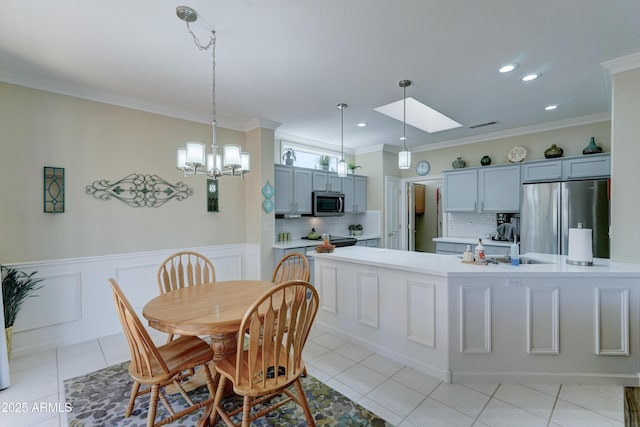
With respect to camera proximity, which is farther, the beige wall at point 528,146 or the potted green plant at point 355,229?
the potted green plant at point 355,229

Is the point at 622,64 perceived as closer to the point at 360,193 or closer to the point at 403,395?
the point at 403,395

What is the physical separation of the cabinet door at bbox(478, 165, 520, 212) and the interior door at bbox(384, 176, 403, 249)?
171cm

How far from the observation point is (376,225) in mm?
6117

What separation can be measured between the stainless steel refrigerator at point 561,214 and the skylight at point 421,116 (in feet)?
4.95

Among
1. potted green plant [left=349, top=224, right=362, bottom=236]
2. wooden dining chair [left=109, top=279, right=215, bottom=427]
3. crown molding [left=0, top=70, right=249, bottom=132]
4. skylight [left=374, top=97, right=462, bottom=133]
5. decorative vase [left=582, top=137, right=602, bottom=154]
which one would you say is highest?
skylight [left=374, top=97, right=462, bottom=133]

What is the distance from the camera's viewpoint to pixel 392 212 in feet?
20.2

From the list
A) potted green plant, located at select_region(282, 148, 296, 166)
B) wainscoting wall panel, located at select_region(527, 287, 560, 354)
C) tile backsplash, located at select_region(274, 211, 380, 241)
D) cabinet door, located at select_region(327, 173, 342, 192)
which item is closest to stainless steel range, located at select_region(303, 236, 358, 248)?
tile backsplash, located at select_region(274, 211, 380, 241)

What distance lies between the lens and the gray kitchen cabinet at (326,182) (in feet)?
17.2

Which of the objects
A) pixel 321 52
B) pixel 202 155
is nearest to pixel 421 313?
pixel 202 155

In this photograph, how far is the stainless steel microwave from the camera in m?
5.19

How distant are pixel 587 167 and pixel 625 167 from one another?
1.59 meters

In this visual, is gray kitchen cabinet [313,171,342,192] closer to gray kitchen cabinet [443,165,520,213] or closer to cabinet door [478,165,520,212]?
gray kitchen cabinet [443,165,520,213]

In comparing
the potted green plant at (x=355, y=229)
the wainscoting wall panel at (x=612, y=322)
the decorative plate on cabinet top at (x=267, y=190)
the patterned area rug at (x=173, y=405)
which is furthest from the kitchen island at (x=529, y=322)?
the potted green plant at (x=355, y=229)

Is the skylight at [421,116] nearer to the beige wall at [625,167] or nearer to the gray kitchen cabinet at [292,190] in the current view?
the gray kitchen cabinet at [292,190]
